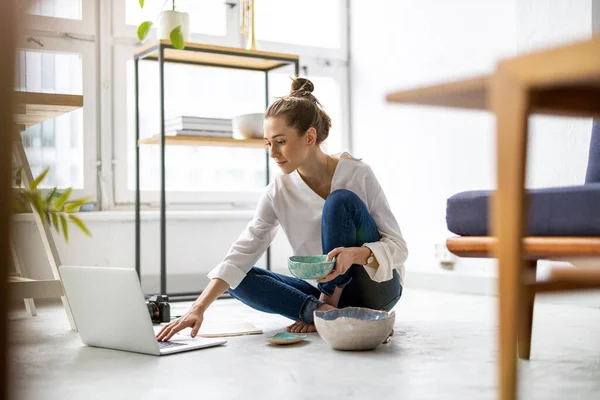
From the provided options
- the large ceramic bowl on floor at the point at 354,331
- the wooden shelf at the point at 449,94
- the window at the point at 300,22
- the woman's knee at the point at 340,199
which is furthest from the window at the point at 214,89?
the wooden shelf at the point at 449,94

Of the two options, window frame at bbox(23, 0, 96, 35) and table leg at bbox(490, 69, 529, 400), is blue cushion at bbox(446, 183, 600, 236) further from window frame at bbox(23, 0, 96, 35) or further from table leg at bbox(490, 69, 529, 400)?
window frame at bbox(23, 0, 96, 35)

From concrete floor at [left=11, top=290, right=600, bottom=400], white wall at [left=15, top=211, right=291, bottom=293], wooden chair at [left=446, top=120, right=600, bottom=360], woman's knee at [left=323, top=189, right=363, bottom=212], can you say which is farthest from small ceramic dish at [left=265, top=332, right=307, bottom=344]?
white wall at [left=15, top=211, right=291, bottom=293]

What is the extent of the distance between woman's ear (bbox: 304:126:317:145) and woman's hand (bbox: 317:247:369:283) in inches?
16.4

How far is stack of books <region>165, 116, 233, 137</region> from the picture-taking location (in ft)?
10.4

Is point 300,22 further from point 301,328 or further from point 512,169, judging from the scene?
point 512,169

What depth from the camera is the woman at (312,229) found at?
2.00 m

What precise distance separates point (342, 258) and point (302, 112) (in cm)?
52

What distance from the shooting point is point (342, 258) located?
1901 millimetres

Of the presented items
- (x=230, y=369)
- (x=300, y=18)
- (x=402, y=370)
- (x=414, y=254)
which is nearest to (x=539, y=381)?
(x=402, y=370)

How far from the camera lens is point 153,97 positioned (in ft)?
11.9

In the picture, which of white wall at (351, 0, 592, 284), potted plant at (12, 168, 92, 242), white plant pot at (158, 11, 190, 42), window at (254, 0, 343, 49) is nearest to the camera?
potted plant at (12, 168, 92, 242)

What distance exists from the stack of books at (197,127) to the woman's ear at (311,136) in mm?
1124

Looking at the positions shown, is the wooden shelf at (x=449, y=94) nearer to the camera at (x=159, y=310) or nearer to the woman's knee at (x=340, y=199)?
the woman's knee at (x=340, y=199)

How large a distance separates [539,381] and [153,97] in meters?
2.64
